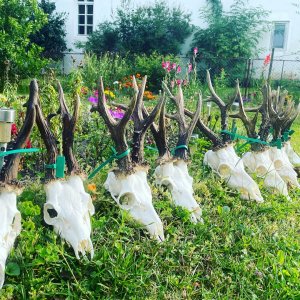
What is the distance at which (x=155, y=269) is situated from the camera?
3.02 metres

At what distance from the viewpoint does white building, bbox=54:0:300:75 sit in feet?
73.8

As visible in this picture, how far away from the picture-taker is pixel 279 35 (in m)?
23.5

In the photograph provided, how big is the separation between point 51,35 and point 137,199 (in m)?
20.9

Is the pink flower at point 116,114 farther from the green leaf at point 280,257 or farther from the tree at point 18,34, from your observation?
the tree at point 18,34

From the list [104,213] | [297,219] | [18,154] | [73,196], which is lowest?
[297,219]

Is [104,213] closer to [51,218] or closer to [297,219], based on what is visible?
[51,218]

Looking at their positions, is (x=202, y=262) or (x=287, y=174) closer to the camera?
(x=202, y=262)

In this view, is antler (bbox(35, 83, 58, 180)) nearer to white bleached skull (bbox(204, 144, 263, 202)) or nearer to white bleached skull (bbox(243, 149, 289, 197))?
white bleached skull (bbox(204, 144, 263, 202))

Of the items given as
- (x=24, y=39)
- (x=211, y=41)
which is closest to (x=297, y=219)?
(x=24, y=39)

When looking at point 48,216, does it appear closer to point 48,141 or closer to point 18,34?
point 48,141

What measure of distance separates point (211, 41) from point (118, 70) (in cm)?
789

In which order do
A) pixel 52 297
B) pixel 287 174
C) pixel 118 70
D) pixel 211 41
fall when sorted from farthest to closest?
1. pixel 211 41
2. pixel 118 70
3. pixel 287 174
4. pixel 52 297

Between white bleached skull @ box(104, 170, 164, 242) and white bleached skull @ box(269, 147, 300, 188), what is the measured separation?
219 cm

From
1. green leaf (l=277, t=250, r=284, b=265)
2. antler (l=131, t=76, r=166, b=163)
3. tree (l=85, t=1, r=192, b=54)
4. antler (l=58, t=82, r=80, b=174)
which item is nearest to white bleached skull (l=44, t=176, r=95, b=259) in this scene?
antler (l=58, t=82, r=80, b=174)
